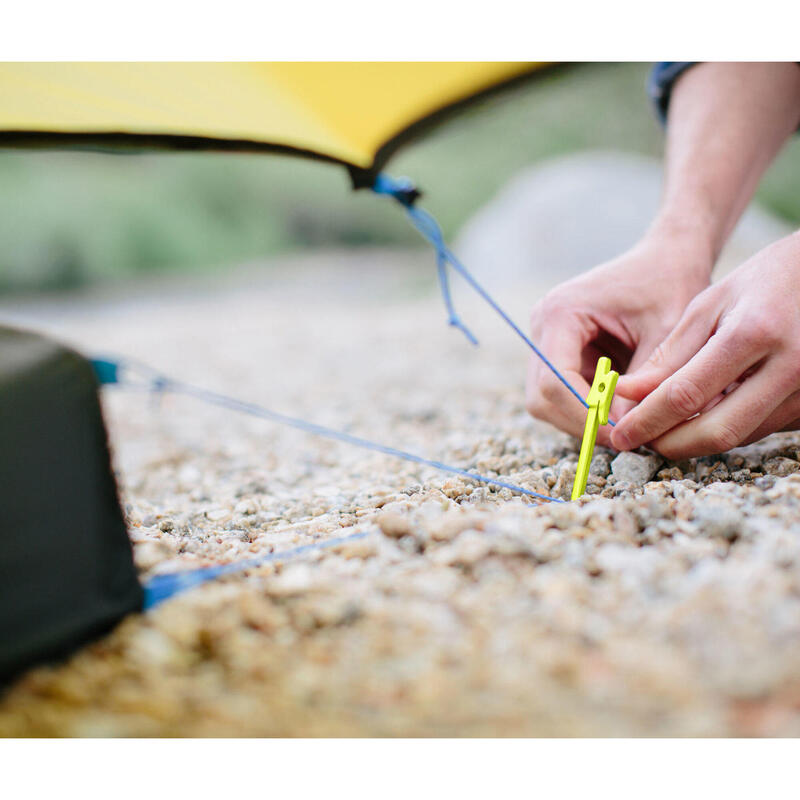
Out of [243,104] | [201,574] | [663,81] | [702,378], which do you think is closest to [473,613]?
[201,574]

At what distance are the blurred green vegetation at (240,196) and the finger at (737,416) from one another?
380cm

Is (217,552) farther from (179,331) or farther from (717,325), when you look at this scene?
(179,331)

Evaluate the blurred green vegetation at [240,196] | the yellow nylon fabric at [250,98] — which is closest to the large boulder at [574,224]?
the blurred green vegetation at [240,196]

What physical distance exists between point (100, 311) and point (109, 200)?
115 centimetres

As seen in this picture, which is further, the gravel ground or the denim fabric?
the denim fabric

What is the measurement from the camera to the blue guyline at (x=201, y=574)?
0.52m

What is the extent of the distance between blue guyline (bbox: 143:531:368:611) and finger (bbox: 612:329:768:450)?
1.01 ft

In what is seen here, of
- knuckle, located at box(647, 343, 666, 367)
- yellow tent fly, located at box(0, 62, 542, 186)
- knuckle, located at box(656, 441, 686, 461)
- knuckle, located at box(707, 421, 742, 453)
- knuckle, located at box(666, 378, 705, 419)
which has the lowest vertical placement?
knuckle, located at box(656, 441, 686, 461)

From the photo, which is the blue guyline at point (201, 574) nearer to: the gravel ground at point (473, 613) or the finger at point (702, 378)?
the gravel ground at point (473, 613)

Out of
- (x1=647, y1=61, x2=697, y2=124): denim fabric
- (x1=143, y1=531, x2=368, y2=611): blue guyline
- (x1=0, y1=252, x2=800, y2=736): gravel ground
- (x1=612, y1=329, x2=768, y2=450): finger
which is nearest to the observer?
(x1=0, y1=252, x2=800, y2=736): gravel ground

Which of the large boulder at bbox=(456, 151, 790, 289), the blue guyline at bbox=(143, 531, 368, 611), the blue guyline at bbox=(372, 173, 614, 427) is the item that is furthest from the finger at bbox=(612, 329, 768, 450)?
the large boulder at bbox=(456, 151, 790, 289)

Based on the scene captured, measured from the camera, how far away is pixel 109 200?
4441 mm

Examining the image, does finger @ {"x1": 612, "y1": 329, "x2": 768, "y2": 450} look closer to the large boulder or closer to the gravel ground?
the gravel ground

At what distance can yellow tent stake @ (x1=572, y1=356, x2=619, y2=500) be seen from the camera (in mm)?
670
